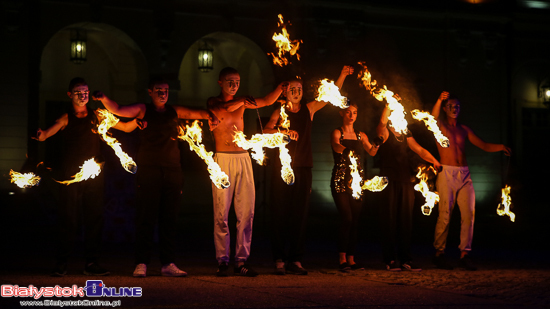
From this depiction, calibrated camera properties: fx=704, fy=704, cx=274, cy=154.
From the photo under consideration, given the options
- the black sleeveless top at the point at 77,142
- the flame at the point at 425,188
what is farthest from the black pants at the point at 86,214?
the flame at the point at 425,188

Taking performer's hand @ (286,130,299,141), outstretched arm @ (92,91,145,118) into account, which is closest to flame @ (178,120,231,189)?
outstretched arm @ (92,91,145,118)

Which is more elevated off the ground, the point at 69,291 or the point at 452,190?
the point at 452,190

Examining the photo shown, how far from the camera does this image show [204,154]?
310 inches

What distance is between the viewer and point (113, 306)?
18.5ft

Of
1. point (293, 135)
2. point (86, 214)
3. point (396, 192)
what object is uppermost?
point (293, 135)

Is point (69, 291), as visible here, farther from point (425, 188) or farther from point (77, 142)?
point (425, 188)

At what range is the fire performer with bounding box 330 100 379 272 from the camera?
8.62 m

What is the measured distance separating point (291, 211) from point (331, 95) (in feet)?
4.81

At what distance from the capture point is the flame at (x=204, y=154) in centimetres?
785

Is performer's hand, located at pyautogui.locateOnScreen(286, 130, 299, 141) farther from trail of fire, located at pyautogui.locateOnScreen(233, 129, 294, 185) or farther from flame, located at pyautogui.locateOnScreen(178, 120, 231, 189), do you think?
flame, located at pyautogui.locateOnScreen(178, 120, 231, 189)

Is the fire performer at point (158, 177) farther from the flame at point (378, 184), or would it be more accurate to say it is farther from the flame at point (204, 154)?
the flame at point (378, 184)

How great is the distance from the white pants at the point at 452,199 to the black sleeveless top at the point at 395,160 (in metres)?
0.52

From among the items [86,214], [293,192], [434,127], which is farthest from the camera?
[434,127]

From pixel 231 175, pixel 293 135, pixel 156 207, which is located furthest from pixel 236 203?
pixel 293 135
